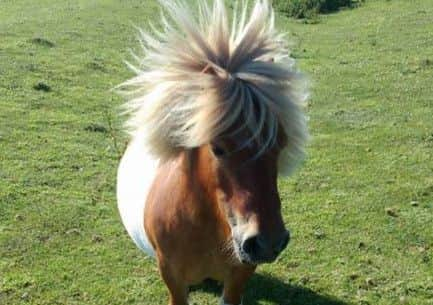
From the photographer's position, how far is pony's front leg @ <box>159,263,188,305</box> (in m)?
4.04

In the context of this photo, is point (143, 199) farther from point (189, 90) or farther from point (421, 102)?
point (421, 102)

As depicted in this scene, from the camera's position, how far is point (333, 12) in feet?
57.2

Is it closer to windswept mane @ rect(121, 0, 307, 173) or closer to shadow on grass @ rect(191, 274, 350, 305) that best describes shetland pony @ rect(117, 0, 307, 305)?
windswept mane @ rect(121, 0, 307, 173)

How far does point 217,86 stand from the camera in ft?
10.6

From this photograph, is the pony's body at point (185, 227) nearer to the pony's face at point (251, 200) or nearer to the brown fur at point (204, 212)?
the brown fur at point (204, 212)

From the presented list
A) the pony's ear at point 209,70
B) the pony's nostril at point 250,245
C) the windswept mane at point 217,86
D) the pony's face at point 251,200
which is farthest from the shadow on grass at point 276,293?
the pony's ear at point 209,70

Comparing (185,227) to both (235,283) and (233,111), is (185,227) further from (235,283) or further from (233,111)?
(233,111)

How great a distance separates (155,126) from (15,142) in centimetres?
488

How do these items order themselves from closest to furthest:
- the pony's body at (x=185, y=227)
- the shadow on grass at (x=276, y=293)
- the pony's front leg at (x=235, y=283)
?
the pony's body at (x=185, y=227) < the pony's front leg at (x=235, y=283) < the shadow on grass at (x=276, y=293)

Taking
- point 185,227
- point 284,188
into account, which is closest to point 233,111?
point 185,227

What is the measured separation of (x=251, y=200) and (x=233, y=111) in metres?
0.40

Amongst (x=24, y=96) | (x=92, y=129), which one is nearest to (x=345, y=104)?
(x=92, y=129)

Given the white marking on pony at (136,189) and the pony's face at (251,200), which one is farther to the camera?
the white marking on pony at (136,189)

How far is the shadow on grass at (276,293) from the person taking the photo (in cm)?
505
